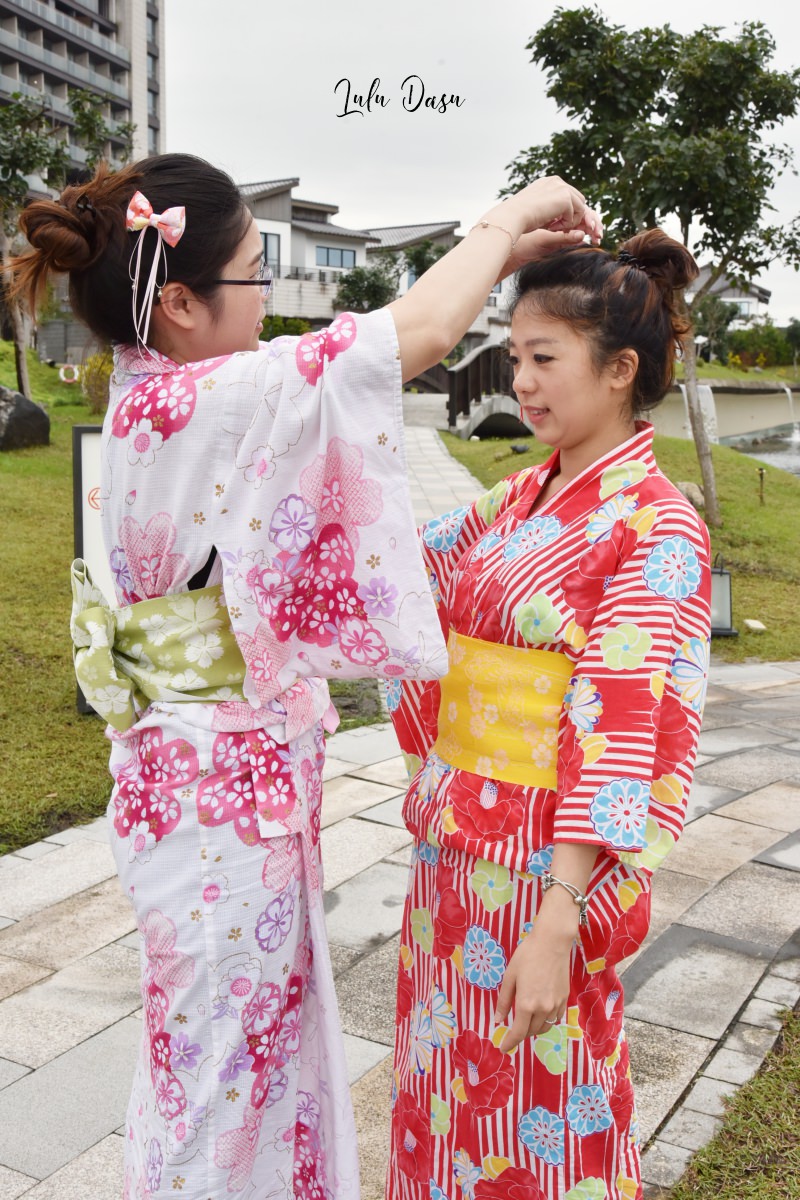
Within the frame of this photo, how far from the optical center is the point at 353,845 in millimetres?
4266

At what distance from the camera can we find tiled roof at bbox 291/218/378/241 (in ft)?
153

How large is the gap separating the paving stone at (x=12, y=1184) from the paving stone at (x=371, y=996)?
917mm

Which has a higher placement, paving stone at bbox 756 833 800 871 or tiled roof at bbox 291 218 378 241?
tiled roof at bbox 291 218 378 241

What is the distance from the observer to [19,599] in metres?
8.20

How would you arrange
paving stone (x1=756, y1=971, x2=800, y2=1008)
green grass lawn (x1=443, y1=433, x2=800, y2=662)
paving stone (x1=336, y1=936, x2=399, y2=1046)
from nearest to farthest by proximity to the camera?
paving stone (x1=336, y1=936, x2=399, y2=1046) < paving stone (x1=756, y1=971, x2=800, y2=1008) < green grass lawn (x1=443, y1=433, x2=800, y2=662)

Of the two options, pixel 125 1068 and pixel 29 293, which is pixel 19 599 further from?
pixel 29 293

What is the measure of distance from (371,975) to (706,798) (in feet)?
7.38

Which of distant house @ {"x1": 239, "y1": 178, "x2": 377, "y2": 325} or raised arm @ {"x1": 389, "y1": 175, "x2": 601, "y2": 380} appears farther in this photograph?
distant house @ {"x1": 239, "y1": 178, "x2": 377, "y2": 325}

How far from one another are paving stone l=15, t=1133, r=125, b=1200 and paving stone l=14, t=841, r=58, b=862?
6.16 ft

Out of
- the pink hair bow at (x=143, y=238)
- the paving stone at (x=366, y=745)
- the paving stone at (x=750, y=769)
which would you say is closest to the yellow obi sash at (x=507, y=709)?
the pink hair bow at (x=143, y=238)

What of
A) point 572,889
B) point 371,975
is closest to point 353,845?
point 371,975

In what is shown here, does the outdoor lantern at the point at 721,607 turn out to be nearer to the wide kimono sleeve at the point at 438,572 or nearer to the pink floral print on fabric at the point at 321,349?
the wide kimono sleeve at the point at 438,572

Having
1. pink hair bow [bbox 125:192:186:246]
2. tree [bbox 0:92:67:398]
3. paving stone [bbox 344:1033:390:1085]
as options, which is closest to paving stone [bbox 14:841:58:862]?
paving stone [bbox 344:1033:390:1085]

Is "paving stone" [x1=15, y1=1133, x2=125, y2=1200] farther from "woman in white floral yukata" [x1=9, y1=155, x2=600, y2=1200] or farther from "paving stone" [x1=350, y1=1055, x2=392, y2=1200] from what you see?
"woman in white floral yukata" [x1=9, y1=155, x2=600, y2=1200]
